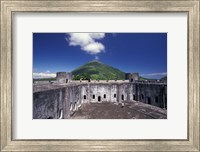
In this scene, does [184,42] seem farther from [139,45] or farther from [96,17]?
[96,17]

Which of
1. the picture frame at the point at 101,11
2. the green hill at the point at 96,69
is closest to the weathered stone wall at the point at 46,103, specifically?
the picture frame at the point at 101,11

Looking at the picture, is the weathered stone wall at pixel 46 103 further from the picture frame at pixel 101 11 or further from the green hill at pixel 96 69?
the green hill at pixel 96 69

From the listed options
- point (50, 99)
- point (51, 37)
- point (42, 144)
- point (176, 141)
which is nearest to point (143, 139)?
point (176, 141)

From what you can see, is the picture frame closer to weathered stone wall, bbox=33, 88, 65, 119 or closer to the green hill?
weathered stone wall, bbox=33, 88, 65, 119

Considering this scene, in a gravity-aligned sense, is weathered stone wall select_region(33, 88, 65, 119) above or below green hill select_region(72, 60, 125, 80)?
below

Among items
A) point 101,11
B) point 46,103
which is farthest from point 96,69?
point 101,11

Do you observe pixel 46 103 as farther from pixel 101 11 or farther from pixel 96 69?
pixel 96 69

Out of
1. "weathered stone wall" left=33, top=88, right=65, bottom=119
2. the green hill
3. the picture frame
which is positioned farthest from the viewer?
the green hill

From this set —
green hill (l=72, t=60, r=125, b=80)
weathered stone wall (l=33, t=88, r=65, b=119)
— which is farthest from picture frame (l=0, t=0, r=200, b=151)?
green hill (l=72, t=60, r=125, b=80)

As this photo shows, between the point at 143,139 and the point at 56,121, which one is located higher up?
the point at 56,121
